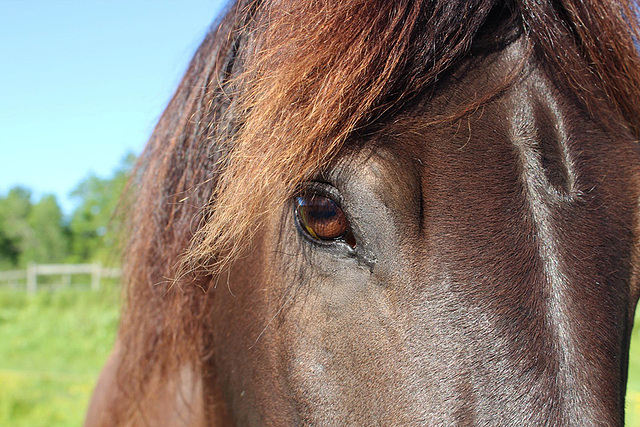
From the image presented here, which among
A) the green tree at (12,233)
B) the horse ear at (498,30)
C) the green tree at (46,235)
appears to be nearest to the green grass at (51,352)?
the horse ear at (498,30)

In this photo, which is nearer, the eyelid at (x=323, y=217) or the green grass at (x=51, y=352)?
the eyelid at (x=323, y=217)

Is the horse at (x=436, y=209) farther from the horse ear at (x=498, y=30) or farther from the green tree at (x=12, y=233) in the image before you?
the green tree at (x=12, y=233)

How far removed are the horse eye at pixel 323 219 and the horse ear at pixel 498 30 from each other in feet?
1.53

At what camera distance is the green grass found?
19.9ft

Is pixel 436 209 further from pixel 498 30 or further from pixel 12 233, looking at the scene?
pixel 12 233

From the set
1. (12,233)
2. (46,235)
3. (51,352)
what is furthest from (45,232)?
(51,352)

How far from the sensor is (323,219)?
1085 millimetres

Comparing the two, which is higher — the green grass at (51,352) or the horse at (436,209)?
the horse at (436,209)

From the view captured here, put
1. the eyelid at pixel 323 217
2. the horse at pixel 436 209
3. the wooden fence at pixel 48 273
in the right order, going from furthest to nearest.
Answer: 1. the wooden fence at pixel 48 273
2. the eyelid at pixel 323 217
3. the horse at pixel 436 209

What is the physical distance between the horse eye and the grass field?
145cm

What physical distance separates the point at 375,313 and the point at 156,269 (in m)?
0.89

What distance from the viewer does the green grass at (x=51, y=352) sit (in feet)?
19.9

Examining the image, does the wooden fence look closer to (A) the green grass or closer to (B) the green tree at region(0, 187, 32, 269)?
(A) the green grass

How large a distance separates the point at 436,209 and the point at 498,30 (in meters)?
0.45
